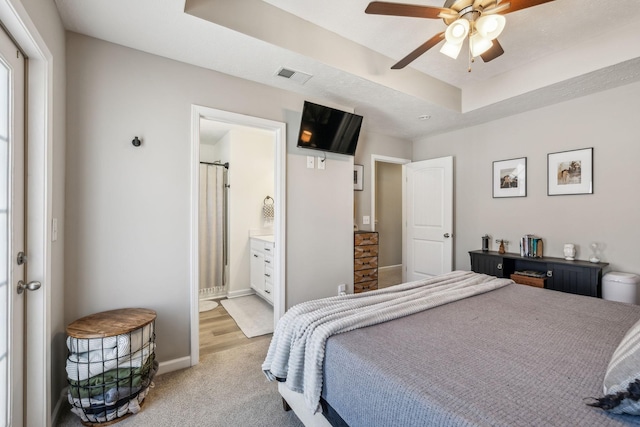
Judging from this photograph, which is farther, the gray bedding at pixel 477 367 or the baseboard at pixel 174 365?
the baseboard at pixel 174 365

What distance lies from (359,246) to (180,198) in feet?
6.77

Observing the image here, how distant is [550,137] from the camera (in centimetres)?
317

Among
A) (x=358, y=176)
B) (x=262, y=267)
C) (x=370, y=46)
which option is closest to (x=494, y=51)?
(x=370, y=46)

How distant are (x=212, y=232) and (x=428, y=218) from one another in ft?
10.5

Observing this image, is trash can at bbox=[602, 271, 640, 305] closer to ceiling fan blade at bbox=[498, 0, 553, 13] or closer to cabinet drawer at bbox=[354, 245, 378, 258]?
cabinet drawer at bbox=[354, 245, 378, 258]

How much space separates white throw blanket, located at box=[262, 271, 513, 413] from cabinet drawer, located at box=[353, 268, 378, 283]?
4.84 ft

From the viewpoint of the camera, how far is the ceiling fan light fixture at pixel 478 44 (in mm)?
1827

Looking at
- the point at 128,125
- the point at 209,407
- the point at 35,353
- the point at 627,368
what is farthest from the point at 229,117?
the point at 627,368

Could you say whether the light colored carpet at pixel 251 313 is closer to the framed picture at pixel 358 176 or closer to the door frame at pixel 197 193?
the door frame at pixel 197 193

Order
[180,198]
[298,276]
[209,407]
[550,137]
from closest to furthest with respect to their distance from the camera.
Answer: [209,407], [180,198], [298,276], [550,137]

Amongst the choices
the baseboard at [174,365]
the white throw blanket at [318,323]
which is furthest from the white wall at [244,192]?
the white throw blanket at [318,323]

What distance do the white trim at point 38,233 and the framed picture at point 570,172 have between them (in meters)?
4.33

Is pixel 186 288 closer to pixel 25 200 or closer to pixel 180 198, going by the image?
pixel 180 198

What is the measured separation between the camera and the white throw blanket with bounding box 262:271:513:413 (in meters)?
1.33
